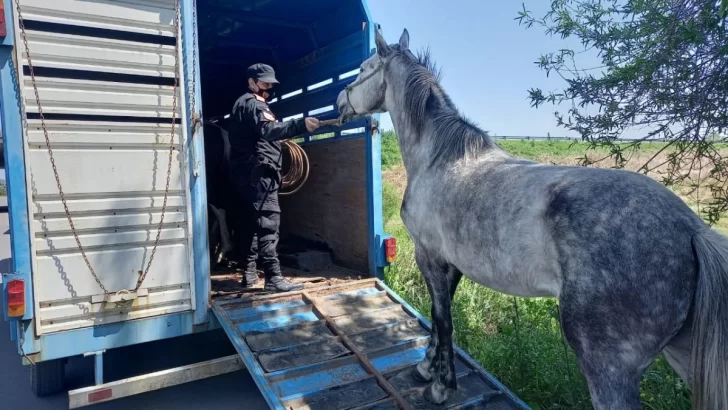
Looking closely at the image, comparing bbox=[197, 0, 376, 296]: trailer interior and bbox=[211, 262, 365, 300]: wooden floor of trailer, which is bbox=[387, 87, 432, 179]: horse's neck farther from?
bbox=[211, 262, 365, 300]: wooden floor of trailer

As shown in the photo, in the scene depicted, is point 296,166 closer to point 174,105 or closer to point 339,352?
point 174,105

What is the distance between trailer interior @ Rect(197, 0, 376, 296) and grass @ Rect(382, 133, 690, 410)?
51.5 inches

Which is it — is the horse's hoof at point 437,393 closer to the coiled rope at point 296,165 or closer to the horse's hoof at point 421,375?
the horse's hoof at point 421,375

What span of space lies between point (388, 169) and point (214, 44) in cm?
1512

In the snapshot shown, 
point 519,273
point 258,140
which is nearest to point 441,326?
point 519,273

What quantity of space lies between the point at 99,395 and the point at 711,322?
10.5 feet

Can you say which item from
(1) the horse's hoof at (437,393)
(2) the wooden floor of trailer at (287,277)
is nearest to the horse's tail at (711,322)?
(1) the horse's hoof at (437,393)

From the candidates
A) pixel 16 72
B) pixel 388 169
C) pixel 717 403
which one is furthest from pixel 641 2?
pixel 388 169

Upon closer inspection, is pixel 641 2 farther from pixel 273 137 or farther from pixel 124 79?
pixel 124 79

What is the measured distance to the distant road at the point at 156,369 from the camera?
3.64 m

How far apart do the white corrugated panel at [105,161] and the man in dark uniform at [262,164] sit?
717 millimetres

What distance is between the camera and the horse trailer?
8.82ft

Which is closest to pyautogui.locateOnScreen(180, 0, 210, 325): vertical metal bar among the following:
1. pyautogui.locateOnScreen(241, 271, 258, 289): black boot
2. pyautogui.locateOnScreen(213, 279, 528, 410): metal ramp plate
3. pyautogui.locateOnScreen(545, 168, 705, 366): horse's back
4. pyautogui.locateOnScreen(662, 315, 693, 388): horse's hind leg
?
pyautogui.locateOnScreen(213, 279, 528, 410): metal ramp plate

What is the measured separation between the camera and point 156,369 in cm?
417
